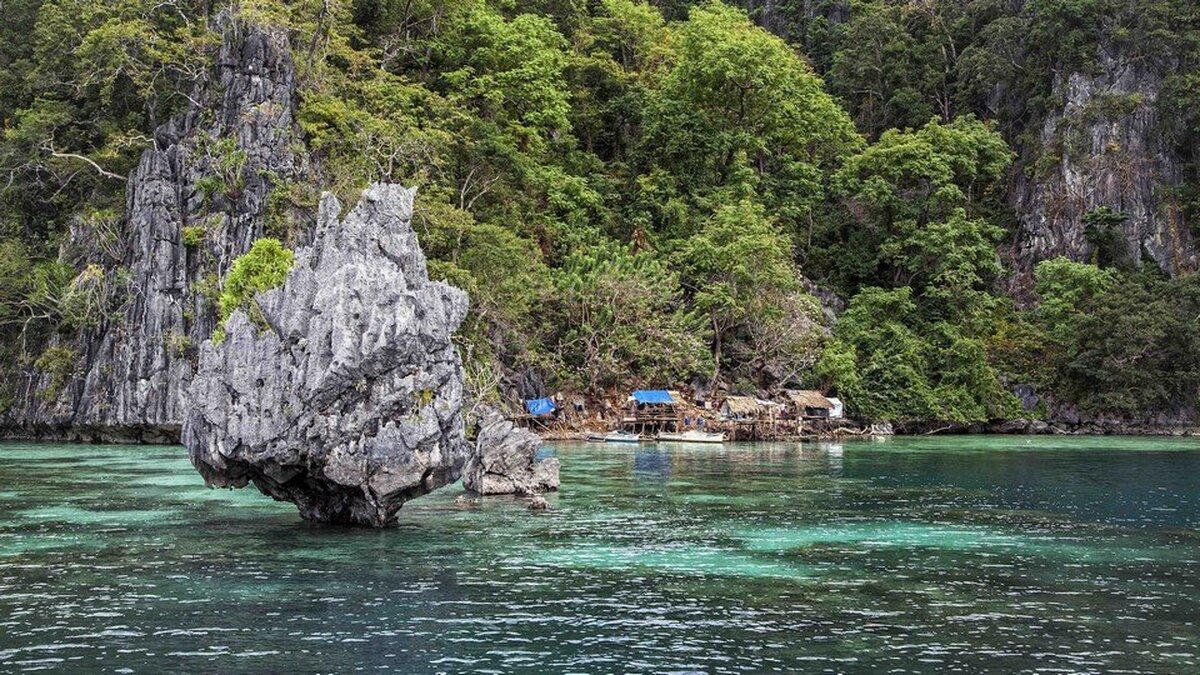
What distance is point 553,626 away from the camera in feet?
61.0

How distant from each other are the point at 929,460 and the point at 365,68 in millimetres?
39147

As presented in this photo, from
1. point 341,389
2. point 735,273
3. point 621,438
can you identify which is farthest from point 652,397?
point 341,389

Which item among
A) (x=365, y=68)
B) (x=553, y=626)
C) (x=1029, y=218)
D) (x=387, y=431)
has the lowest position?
(x=553, y=626)

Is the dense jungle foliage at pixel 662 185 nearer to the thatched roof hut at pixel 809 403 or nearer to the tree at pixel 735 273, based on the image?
the tree at pixel 735 273

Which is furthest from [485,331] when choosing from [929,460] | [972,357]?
[972,357]

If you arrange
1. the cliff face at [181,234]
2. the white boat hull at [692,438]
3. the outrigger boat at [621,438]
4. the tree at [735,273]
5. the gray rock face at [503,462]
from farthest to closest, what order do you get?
1. the tree at [735,273]
2. the white boat hull at [692,438]
3. the outrigger boat at [621,438]
4. the cliff face at [181,234]
5. the gray rock face at [503,462]

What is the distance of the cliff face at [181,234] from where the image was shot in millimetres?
59469

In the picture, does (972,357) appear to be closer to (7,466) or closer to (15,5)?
(7,466)

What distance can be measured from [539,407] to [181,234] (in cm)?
2116

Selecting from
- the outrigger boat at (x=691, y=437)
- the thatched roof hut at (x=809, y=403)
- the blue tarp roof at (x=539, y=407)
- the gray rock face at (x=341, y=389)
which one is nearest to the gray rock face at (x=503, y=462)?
the gray rock face at (x=341, y=389)

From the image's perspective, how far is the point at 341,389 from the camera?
27016mm

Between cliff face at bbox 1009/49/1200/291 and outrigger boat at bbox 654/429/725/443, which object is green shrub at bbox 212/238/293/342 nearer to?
outrigger boat at bbox 654/429/725/443

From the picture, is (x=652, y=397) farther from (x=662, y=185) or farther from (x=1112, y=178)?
(x=1112, y=178)

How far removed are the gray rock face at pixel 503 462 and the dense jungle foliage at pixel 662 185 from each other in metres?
18.5
